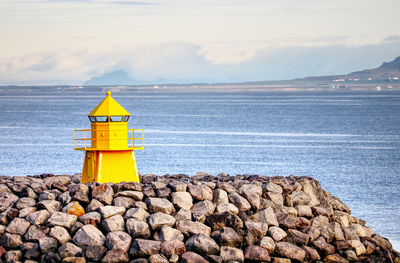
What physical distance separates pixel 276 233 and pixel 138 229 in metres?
2.63

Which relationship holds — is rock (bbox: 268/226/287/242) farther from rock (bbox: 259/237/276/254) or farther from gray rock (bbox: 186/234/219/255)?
gray rock (bbox: 186/234/219/255)

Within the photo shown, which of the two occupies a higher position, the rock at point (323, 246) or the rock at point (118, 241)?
the rock at point (118, 241)

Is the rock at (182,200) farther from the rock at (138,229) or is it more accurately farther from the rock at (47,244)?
the rock at (47,244)

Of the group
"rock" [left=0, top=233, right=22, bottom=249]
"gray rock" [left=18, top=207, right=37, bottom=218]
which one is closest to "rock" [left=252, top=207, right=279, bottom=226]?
"gray rock" [left=18, top=207, right=37, bottom=218]

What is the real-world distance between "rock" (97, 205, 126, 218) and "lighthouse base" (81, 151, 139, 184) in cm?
162

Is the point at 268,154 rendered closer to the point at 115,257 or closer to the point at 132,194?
the point at 132,194

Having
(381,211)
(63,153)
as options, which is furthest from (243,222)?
(63,153)

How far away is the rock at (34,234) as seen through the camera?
534 inches

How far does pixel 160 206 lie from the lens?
14203mm

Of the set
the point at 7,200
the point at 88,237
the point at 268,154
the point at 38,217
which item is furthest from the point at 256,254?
the point at 268,154

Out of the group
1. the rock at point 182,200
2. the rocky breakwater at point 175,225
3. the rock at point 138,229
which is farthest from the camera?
the rock at point 182,200

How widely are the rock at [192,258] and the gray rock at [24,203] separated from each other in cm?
331

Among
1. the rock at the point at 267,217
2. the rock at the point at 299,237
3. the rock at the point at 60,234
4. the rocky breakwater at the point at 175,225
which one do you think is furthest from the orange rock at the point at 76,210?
the rock at the point at 299,237

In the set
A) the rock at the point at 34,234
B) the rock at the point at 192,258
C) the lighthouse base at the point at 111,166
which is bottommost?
the rock at the point at 192,258
